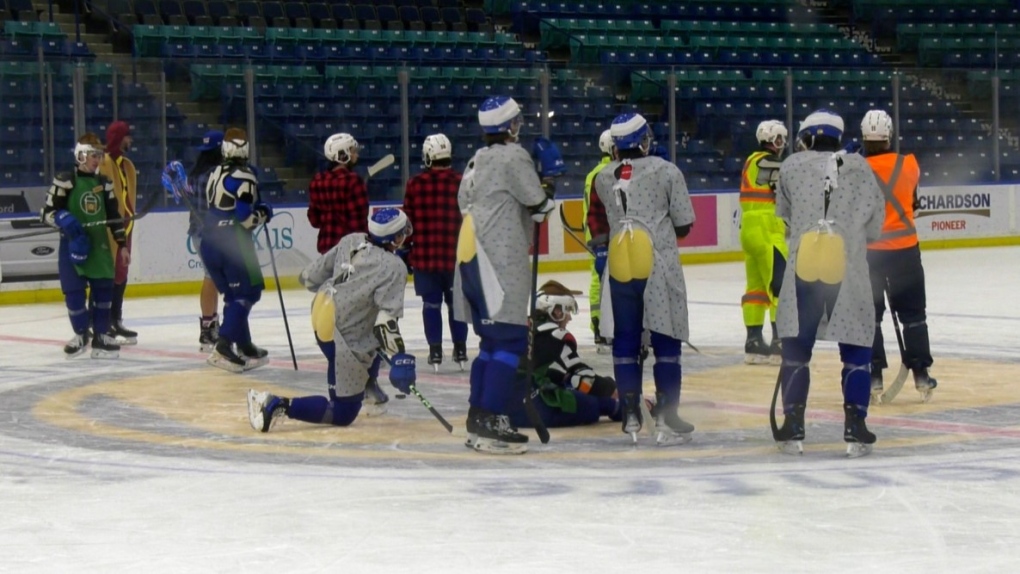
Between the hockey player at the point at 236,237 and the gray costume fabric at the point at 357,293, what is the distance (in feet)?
8.11

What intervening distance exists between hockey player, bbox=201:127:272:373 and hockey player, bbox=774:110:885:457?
4.15 m

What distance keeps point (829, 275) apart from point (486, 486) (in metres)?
1.61

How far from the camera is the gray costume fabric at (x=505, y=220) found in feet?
21.9

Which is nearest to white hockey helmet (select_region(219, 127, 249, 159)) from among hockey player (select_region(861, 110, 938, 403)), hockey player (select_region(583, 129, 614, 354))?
hockey player (select_region(583, 129, 614, 354))

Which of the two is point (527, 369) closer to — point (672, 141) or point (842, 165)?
point (842, 165)

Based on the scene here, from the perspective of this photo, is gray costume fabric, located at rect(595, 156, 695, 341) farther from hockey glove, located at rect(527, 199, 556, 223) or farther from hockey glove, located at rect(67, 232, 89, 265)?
hockey glove, located at rect(67, 232, 89, 265)

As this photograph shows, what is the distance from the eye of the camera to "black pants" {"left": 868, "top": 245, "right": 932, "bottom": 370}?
25.9ft

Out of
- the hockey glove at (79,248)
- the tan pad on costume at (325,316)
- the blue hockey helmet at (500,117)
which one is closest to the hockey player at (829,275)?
the blue hockey helmet at (500,117)

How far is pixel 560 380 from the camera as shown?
291 inches

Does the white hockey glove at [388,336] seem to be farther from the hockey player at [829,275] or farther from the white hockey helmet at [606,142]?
the white hockey helmet at [606,142]

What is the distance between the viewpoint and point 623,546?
16.2 feet

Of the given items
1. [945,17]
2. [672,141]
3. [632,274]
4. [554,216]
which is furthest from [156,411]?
[945,17]

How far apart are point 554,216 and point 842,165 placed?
37.8 feet

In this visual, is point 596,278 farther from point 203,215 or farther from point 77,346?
point 77,346
